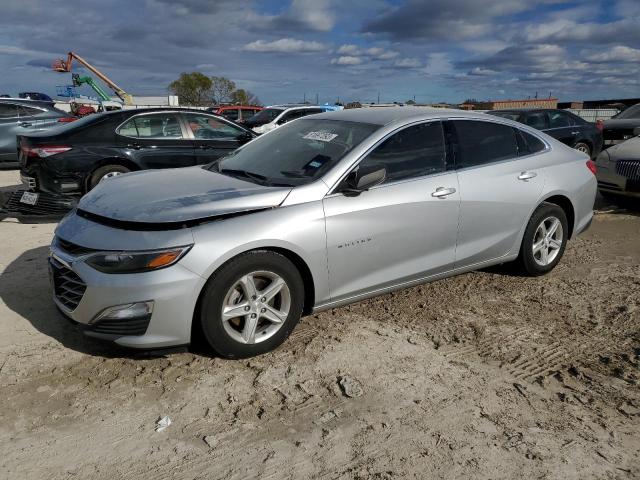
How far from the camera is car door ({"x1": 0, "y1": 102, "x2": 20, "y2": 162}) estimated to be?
456 inches

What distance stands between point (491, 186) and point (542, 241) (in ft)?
3.22

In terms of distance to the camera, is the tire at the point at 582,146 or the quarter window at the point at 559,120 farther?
the tire at the point at 582,146

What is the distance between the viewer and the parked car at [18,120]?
456 inches

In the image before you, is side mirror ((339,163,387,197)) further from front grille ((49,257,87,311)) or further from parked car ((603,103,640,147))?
parked car ((603,103,640,147))

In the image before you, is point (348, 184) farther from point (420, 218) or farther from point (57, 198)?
point (57, 198)

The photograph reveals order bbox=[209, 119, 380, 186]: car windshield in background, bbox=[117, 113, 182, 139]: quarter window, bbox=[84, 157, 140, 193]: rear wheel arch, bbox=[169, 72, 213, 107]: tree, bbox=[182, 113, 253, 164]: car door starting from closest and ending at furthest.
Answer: bbox=[209, 119, 380, 186]: car windshield in background
bbox=[84, 157, 140, 193]: rear wheel arch
bbox=[117, 113, 182, 139]: quarter window
bbox=[182, 113, 253, 164]: car door
bbox=[169, 72, 213, 107]: tree

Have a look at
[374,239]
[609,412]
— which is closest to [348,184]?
[374,239]

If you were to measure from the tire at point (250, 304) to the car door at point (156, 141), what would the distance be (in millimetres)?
4627

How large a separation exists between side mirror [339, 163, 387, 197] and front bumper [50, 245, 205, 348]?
47.3 inches

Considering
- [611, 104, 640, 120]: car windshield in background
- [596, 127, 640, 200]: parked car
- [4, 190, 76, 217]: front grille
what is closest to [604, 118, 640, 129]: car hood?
[611, 104, 640, 120]: car windshield in background

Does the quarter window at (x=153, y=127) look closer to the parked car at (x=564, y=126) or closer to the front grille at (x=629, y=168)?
the front grille at (x=629, y=168)

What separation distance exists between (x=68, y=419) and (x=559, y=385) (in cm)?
284

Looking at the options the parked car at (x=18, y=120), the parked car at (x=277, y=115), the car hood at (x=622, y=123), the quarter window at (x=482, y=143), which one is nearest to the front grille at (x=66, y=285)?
the quarter window at (x=482, y=143)

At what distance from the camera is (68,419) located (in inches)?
116
